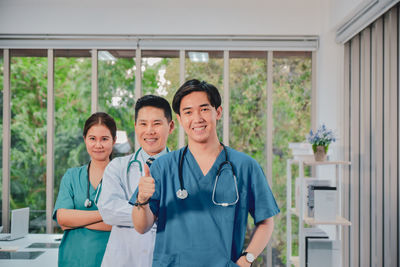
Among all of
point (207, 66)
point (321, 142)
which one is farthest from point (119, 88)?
point (321, 142)

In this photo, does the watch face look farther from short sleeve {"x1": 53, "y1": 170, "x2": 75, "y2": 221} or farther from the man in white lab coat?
short sleeve {"x1": 53, "y1": 170, "x2": 75, "y2": 221}

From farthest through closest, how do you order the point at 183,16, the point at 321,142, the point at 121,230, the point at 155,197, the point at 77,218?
1. the point at 183,16
2. the point at 321,142
3. the point at 77,218
4. the point at 121,230
5. the point at 155,197

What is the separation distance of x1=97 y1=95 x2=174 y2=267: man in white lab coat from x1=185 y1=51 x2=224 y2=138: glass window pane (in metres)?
2.17

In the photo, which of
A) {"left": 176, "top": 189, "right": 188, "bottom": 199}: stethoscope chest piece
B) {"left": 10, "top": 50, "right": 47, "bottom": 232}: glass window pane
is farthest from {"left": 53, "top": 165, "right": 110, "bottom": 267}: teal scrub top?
{"left": 10, "top": 50, "right": 47, "bottom": 232}: glass window pane

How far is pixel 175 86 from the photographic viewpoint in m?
3.54

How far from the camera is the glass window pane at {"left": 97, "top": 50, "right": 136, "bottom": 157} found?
352 cm

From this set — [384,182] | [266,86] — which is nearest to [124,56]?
[266,86]

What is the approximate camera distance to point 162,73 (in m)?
3.55

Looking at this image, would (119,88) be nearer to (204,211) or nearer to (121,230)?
(121,230)

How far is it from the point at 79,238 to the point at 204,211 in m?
0.68

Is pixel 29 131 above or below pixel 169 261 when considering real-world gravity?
above

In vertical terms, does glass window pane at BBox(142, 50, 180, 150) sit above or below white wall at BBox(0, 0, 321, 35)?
below

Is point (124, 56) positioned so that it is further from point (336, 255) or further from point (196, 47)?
point (336, 255)

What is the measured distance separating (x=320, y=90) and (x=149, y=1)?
73.1 inches
